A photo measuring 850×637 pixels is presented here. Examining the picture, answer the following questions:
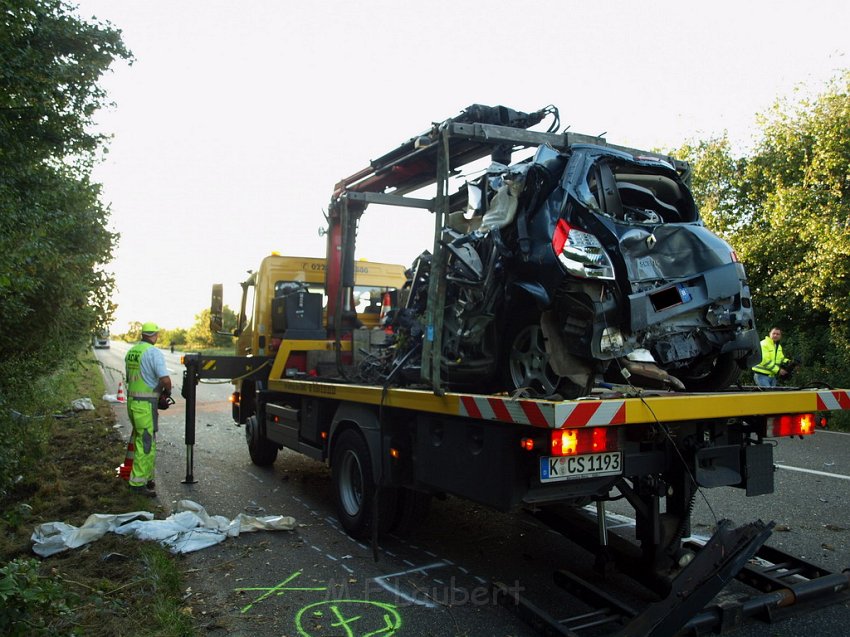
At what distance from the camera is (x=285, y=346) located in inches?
299

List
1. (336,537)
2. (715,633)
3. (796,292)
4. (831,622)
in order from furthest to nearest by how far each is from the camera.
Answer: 1. (796,292)
2. (336,537)
3. (831,622)
4. (715,633)

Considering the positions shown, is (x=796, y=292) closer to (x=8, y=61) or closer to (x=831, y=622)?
(x=831, y=622)

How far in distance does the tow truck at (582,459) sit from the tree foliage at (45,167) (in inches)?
115

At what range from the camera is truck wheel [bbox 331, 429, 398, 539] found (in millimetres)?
5305

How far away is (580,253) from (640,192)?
994 millimetres

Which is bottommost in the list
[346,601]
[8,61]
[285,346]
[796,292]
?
[346,601]

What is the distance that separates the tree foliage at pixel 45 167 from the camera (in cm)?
677

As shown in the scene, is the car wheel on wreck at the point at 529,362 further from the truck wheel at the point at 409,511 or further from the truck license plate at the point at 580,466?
the truck wheel at the point at 409,511

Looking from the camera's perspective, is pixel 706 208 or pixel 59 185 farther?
pixel 706 208

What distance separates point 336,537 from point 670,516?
105 inches

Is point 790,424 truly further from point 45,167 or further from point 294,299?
point 45,167

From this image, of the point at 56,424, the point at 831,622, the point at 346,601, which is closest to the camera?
the point at 831,622

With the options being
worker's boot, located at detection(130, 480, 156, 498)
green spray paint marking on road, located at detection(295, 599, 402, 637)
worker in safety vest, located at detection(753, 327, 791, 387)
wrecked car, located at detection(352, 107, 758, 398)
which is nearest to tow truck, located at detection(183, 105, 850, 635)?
wrecked car, located at detection(352, 107, 758, 398)

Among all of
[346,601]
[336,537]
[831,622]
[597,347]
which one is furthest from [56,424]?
[831,622]
